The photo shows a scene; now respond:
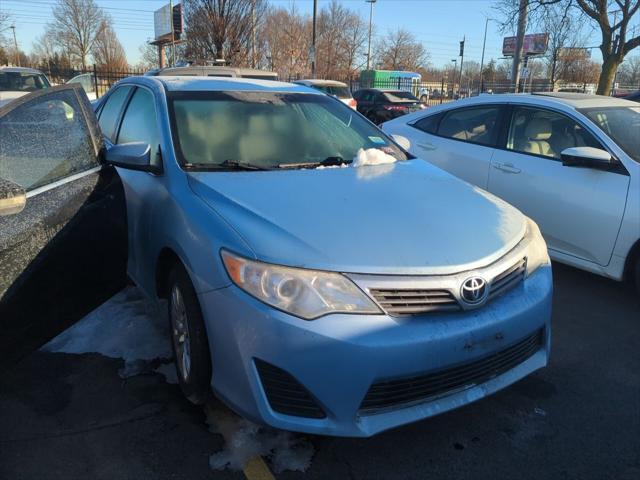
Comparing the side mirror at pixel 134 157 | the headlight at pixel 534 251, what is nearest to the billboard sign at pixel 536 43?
the headlight at pixel 534 251

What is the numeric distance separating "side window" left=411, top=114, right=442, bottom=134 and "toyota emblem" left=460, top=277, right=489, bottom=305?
362cm

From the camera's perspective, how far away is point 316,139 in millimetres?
3484

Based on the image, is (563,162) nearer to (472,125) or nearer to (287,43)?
(472,125)

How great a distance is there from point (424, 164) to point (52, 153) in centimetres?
222

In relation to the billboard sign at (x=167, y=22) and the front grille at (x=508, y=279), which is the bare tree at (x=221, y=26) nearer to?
the billboard sign at (x=167, y=22)

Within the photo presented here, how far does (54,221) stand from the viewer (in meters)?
2.54

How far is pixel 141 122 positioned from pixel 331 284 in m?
2.18

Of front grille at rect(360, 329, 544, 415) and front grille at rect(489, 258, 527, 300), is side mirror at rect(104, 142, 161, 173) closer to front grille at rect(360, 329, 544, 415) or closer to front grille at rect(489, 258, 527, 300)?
front grille at rect(360, 329, 544, 415)

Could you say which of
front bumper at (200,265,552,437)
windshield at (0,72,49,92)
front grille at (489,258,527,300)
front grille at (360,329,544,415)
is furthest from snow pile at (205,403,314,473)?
windshield at (0,72,49,92)

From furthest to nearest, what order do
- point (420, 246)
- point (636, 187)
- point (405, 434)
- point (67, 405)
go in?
point (636, 187)
point (67, 405)
point (405, 434)
point (420, 246)

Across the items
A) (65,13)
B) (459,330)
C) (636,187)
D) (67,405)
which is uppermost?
(65,13)

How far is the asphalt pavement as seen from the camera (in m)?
2.26

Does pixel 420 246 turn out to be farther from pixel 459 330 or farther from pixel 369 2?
pixel 369 2

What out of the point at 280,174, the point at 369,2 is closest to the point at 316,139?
the point at 280,174
